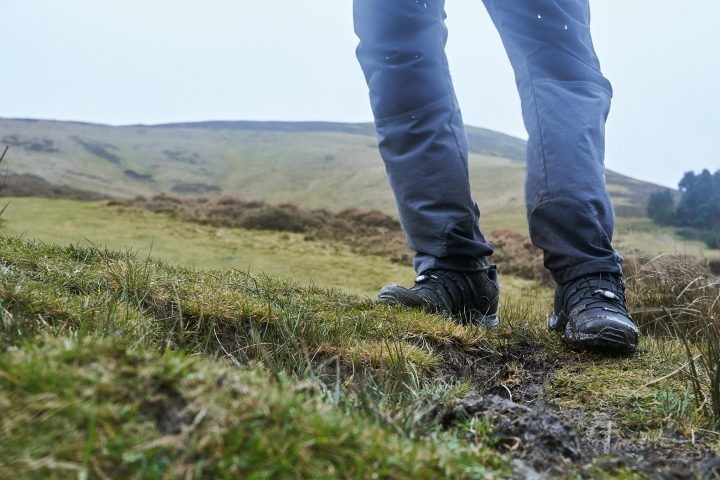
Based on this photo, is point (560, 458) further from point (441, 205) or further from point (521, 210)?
point (521, 210)

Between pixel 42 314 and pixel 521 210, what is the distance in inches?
704

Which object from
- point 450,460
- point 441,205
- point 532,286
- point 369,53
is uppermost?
point 369,53

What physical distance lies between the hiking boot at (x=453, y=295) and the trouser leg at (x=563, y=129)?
43 centimetres

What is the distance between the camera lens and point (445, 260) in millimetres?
2859

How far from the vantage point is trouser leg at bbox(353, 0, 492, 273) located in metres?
2.84

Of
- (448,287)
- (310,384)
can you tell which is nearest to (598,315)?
(448,287)

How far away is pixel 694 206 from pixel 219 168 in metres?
27.0

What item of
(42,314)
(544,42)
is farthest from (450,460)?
(544,42)

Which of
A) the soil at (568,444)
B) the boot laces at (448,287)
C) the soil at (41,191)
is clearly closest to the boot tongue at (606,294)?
the boot laces at (448,287)

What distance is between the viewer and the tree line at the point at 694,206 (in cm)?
2050

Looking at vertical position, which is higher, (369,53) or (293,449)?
(369,53)

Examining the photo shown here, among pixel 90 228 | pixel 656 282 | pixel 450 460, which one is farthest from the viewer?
pixel 90 228

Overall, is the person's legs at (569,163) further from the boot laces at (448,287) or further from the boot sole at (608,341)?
the boot laces at (448,287)

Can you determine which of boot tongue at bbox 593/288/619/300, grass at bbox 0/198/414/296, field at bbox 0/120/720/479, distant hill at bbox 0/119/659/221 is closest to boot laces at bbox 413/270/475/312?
field at bbox 0/120/720/479
